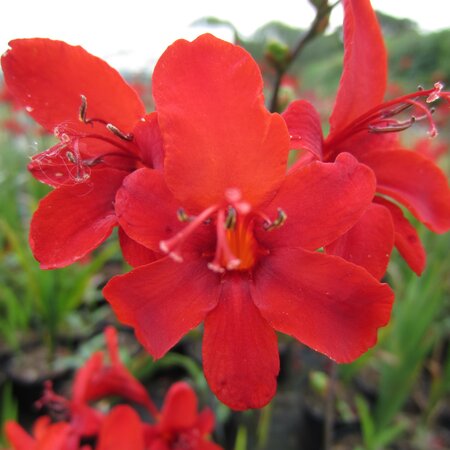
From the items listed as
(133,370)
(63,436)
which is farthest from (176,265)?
(133,370)

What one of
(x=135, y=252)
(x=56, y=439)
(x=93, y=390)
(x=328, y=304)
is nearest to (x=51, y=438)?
(x=56, y=439)

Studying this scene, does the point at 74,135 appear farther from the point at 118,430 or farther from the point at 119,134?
the point at 118,430

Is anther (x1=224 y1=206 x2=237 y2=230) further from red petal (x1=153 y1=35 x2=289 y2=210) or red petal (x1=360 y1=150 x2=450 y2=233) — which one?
red petal (x1=360 y1=150 x2=450 y2=233)

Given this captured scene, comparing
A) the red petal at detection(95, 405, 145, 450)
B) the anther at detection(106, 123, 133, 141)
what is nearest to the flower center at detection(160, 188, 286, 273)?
the anther at detection(106, 123, 133, 141)

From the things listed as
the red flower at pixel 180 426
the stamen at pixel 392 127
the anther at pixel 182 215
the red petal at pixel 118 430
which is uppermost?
the stamen at pixel 392 127

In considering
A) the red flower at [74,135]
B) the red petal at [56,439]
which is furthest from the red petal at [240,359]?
the red petal at [56,439]

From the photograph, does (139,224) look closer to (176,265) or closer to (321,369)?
(176,265)

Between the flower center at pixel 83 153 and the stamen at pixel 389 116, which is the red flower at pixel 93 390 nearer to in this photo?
the flower center at pixel 83 153
